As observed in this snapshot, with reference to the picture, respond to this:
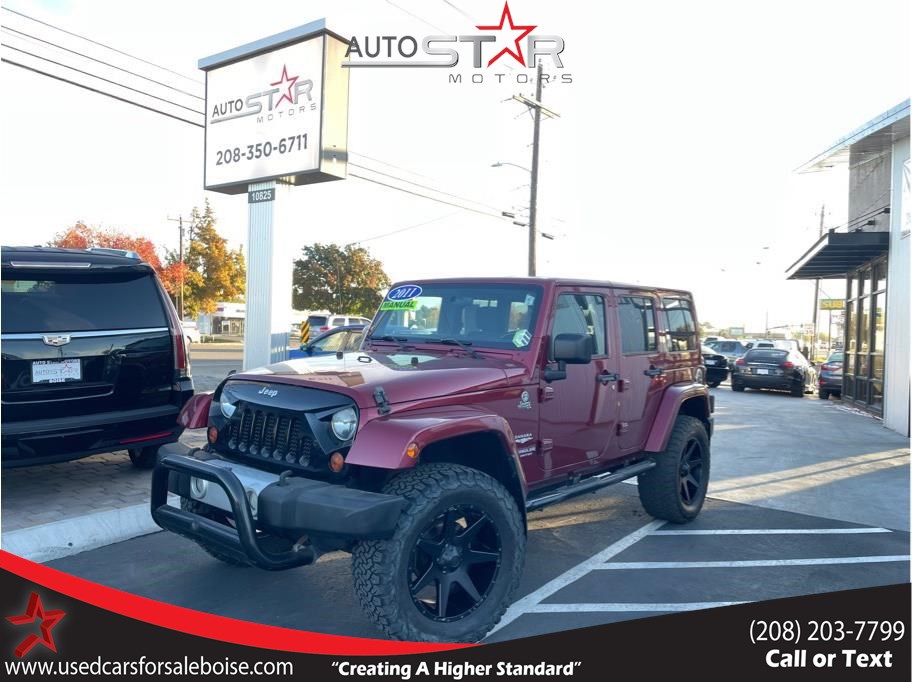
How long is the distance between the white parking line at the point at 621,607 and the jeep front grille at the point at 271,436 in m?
1.66

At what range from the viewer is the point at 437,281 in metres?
5.10

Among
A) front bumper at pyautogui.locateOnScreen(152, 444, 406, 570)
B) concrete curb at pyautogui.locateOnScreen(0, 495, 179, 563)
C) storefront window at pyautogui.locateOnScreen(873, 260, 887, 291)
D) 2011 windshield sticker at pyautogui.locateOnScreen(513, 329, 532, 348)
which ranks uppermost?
storefront window at pyautogui.locateOnScreen(873, 260, 887, 291)

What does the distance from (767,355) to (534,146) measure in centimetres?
958

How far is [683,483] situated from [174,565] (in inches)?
162

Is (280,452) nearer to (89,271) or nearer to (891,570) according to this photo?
(89,271)

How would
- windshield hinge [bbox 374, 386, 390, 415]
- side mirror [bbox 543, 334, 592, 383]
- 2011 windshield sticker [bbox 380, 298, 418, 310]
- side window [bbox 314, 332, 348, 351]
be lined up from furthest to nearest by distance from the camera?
side window [bbox 314, 332, 348, 351] < 2011 windshield sticker [bbox 380, 298, 418, 310] < side mirror [bbox 543, 334, 592, 383] < windshield hinge [bbox 374, 386, 390, 415]

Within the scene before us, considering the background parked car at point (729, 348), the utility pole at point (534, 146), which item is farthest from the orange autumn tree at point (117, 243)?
the background parked car at point (729, 348)

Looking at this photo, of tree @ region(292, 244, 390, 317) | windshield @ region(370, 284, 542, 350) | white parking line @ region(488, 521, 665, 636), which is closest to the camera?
white parking line @ region(488, 521, 665, 636)

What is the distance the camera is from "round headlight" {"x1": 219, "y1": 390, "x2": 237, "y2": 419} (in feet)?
13.4

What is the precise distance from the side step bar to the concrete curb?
3.00m

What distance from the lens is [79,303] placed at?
18.5 feet

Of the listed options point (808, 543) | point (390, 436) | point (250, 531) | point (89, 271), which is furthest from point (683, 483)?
point (89, 271)

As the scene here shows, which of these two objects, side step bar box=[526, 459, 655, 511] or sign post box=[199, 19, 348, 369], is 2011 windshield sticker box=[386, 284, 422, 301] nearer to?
side step bar box=[526, 459, 655, 511]

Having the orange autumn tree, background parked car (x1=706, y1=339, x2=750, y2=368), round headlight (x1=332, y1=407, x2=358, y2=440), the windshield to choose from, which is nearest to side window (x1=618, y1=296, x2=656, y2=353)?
the windshield
